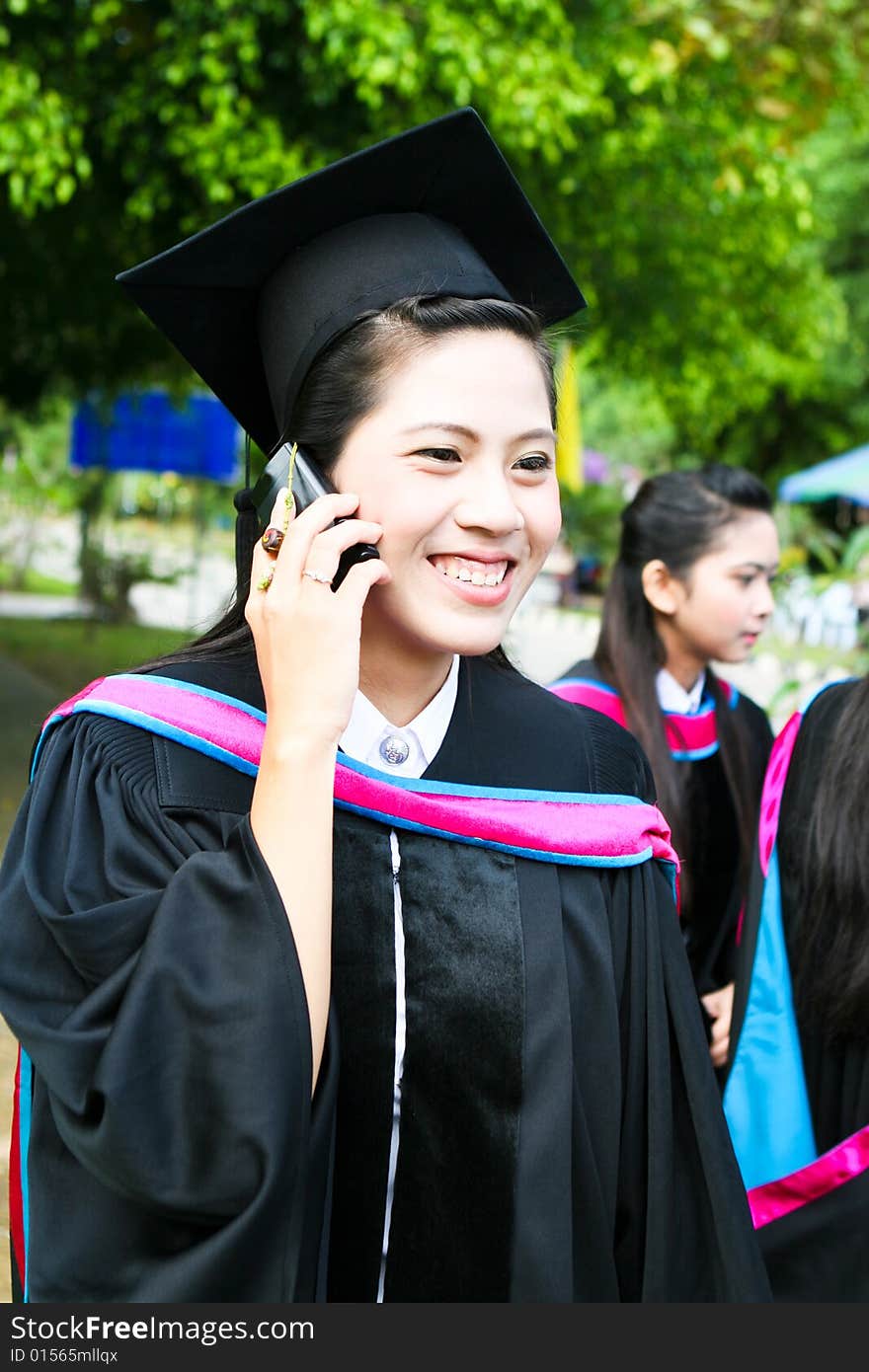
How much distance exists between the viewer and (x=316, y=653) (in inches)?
63.1

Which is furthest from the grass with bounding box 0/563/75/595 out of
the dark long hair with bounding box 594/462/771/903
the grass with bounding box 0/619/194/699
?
the dark long hair with bounding box 594/462/771/903

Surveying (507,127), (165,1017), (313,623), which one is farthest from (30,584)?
(165,1017)

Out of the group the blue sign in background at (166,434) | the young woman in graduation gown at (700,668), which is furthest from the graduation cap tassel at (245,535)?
the blue sign in background at (166,434)

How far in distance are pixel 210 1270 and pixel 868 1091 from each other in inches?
60.9

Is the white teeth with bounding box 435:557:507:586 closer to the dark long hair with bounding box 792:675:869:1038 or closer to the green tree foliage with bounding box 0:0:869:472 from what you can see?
the dark long hair with bounding box 792:675:869:1038

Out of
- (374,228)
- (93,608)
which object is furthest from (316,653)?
(93,608)

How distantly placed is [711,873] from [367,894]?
87.8 inches

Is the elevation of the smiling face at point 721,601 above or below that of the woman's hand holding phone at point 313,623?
above

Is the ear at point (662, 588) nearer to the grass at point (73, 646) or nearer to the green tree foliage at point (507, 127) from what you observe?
the green tree foliage at point (507, 127)

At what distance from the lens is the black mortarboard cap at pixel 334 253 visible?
6.07 ft

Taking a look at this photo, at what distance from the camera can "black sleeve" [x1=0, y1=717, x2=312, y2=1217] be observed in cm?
148

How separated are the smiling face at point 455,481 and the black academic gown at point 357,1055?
251 millimetres

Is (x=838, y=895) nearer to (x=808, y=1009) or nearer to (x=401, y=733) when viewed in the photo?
(x=808, y=1009)

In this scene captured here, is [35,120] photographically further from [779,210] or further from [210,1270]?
[210,1270]
